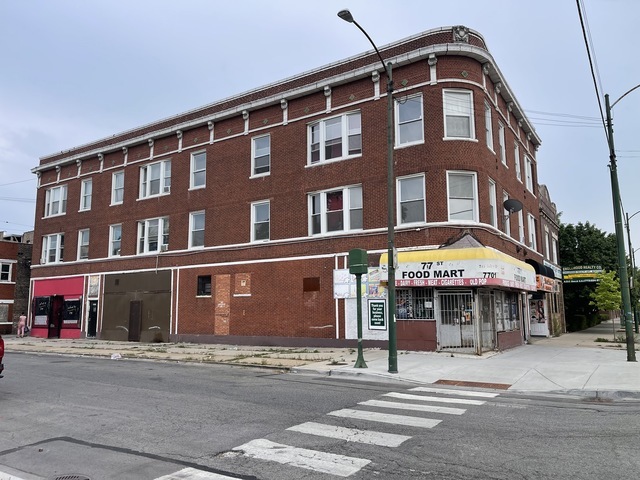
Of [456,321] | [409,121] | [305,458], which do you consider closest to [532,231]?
[409,121]

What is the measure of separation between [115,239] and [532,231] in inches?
951

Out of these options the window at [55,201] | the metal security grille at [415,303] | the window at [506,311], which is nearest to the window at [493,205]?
the window at [506,311]

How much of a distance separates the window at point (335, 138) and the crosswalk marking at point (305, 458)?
15.7 metres

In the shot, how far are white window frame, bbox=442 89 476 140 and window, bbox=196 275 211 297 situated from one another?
44.0ft

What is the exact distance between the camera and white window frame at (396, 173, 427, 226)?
18.6 metres

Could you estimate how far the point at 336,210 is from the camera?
20.7 metres

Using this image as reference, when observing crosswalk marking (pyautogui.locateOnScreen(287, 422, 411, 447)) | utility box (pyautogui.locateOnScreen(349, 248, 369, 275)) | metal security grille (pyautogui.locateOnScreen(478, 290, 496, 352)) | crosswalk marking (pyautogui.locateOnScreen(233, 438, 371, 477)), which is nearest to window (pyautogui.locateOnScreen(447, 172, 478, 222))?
metal security grille (pyautogui.locateOnScreen(478, 290, 496, 352))

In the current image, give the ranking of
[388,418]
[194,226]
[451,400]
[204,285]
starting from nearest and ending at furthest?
[388,418], [451,400], [204,285], [194,226]

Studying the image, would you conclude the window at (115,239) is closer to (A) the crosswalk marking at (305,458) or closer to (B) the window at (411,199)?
(B) the window at (411,199)

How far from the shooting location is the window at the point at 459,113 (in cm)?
1873

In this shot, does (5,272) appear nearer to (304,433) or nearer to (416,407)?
(416,407)

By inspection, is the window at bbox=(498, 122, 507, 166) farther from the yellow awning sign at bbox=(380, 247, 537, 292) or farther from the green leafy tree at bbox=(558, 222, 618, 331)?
the green leafy tree at bbox=(558, 222, 618, 331)

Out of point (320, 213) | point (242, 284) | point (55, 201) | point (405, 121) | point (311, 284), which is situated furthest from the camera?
point (55, 201)

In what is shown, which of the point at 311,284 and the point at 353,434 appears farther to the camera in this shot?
the point at 311,284
